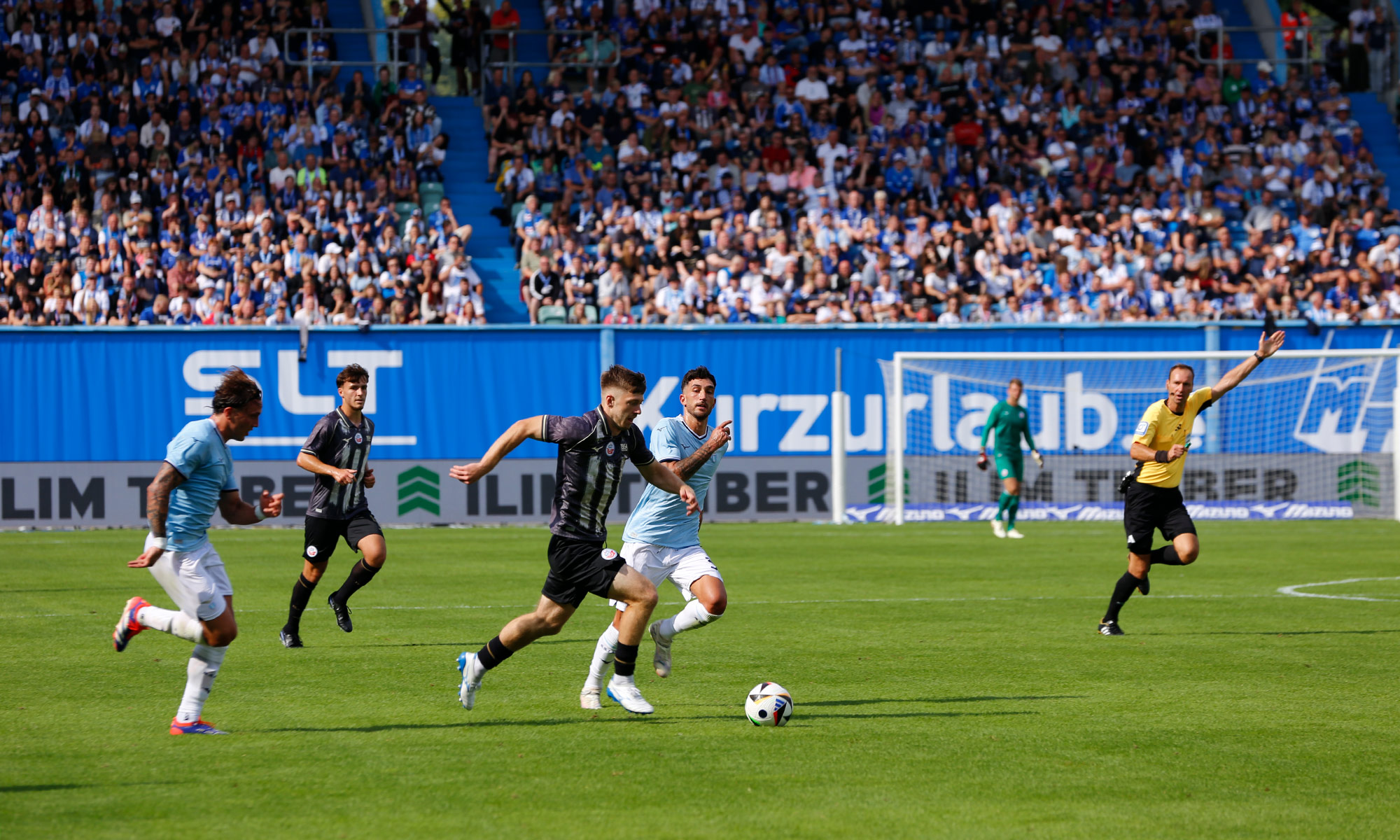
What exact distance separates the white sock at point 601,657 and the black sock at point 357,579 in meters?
3.56

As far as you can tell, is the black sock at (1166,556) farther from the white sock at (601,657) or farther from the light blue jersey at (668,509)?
the white sock at (601,657)

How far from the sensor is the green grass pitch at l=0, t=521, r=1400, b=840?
6492mm

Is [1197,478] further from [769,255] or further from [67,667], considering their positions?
[67,667]

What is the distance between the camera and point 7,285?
25547 millimetres

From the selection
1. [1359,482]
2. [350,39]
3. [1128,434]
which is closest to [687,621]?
[1128,434]

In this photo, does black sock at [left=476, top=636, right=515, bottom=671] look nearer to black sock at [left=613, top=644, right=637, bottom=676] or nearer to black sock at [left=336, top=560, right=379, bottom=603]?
black sock at [left=613, top=644, right=637, bottom=676]

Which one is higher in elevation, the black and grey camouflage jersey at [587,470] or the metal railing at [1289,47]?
the metal railing at [1289,47]

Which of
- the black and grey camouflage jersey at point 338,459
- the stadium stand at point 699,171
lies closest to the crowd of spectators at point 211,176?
the stadium stand at point 699,171

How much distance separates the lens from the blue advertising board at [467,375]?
77.8ft

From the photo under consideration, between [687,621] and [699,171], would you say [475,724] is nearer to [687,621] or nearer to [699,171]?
[687,621]

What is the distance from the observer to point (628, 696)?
8742mm

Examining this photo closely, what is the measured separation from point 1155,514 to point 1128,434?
42.4 ft

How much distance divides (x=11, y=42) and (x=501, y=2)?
10.4 meters

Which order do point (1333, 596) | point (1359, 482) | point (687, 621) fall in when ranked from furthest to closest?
point (1359, 482)
point (1333, 596)
point (687, 621)
